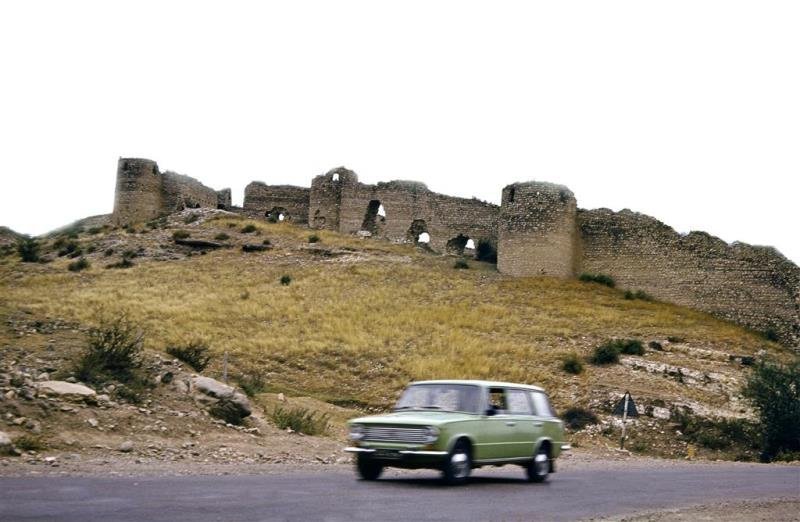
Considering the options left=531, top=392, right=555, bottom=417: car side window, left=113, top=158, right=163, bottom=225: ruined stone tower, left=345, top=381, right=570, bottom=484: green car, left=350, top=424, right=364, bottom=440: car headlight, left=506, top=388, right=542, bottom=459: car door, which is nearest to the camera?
left=345, top=381, right=570, bottom=484: green car

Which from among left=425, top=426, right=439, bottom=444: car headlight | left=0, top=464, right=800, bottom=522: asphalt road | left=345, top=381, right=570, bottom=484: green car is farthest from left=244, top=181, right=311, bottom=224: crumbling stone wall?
left=425, top=426, right=439, bottom=444: car headlight

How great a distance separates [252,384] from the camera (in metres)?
25.2

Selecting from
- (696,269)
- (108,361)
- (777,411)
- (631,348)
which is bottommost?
(777,411)

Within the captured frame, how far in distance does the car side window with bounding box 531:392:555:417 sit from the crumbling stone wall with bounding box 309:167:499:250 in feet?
135

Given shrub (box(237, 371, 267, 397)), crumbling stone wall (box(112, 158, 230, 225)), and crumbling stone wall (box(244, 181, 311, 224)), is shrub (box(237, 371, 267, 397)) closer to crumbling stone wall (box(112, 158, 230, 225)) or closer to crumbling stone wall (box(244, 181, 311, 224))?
crumbling stone wall (box(112, 158, 230, 225))

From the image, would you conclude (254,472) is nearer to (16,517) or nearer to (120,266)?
(16,517)

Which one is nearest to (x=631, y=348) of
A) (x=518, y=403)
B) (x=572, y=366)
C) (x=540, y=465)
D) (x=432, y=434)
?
(x=572, y=366)

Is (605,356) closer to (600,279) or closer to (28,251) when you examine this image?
(600,279)

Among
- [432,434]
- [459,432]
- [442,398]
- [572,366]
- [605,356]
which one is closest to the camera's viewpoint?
[432,434]

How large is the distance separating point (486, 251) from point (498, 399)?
1663 inches

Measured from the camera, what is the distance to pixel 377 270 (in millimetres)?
47062

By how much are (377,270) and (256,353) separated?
15.2 metres

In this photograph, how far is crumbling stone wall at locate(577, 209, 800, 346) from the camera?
43188mm

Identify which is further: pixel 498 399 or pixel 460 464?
pixel 498 399
